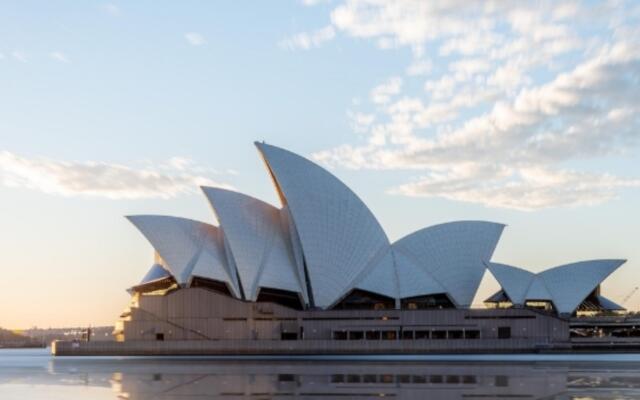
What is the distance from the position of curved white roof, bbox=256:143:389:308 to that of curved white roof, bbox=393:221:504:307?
458cm

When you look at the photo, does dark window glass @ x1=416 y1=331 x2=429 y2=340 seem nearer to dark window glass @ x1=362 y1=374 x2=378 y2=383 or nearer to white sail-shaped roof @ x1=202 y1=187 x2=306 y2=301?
white sail-shaped roof @ x1=202 y1=187 x2=306 y2=301

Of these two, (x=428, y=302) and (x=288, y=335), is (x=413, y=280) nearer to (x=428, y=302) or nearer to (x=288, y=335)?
(x=428, y=302)

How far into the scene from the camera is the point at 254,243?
8350 centimetres

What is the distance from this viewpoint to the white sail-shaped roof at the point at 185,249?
82750 mm

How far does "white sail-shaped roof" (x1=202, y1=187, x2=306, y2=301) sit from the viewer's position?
8281 cm

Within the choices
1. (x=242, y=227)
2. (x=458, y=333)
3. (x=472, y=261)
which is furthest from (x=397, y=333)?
(x=242, y=227)

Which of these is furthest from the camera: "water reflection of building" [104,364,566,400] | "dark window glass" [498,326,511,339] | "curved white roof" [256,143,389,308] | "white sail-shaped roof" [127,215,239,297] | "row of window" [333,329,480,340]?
"row of window" [333,329,480,340]

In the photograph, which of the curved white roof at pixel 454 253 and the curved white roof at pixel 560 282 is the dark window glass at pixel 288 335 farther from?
the curved white roof at pixel 560 282

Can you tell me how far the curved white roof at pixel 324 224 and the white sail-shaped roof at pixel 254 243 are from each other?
2.24 meters

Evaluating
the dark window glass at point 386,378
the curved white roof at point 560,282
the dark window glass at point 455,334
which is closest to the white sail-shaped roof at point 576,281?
the curved white roof at point 560,282

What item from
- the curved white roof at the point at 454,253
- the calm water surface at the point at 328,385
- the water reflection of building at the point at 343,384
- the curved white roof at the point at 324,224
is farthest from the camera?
the curved white roof at the point at 454,253

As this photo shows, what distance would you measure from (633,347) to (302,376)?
55.2m

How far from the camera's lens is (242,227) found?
83.7m

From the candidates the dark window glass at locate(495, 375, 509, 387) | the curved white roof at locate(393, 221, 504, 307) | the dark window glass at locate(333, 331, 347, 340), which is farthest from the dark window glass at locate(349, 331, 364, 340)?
the dark window glass at locate(495, 375, 509, 387)
